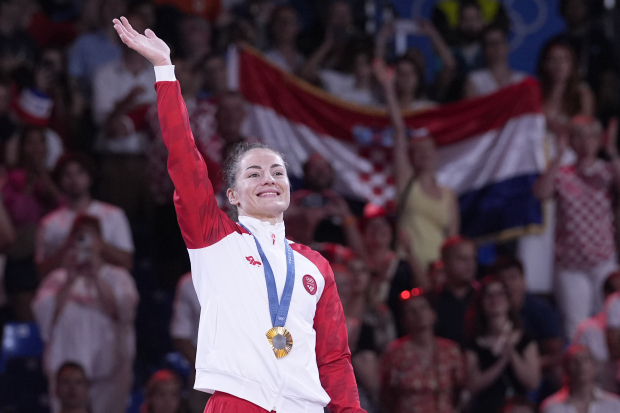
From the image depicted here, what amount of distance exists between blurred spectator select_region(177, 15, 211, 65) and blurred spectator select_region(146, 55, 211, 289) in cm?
53

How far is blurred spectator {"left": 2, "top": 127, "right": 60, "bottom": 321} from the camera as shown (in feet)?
22.0

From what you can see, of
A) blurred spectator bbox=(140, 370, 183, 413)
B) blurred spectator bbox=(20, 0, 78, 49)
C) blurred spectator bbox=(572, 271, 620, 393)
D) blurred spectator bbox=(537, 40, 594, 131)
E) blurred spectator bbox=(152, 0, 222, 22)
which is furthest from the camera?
blurred spectator bbox=(152, 0, 222, 22)

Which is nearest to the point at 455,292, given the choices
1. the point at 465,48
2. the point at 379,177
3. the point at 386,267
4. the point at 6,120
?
the point at 386,267

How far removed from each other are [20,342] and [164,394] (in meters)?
1.37

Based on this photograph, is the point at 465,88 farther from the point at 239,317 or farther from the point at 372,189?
the point at 239,317

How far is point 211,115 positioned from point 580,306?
10.5 feet

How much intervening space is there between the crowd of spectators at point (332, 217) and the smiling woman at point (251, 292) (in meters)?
2.65

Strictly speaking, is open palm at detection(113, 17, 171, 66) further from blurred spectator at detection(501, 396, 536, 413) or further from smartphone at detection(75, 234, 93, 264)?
blurred spectator at detection(501, 396, 536, 413)

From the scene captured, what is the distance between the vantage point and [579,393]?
6.27m

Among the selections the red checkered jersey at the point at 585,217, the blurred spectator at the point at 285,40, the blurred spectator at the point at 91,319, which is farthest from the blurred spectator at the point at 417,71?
the blurred spectator at the point at 91,319

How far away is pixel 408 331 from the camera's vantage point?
6477mm

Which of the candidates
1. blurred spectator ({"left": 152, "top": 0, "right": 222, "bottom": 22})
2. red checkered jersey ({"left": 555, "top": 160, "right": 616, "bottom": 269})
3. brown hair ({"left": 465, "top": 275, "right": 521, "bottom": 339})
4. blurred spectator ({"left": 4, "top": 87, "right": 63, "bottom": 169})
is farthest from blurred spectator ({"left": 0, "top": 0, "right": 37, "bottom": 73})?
red checkered jersey ({"left": 555, "top": 160, "right": 616, "bottom": 269})

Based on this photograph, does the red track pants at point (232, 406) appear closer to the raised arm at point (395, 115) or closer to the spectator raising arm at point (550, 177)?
the raised arm at point (395, 115)

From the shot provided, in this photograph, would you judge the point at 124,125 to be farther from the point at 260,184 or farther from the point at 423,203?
the point at 260,184
